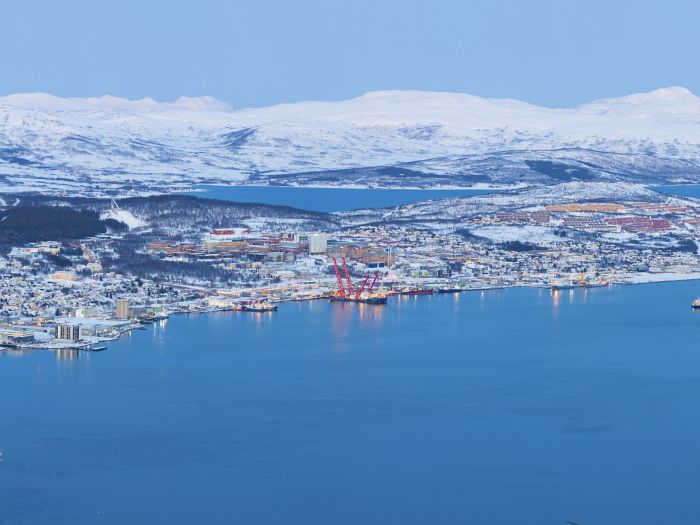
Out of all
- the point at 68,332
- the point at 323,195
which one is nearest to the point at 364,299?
the point at 68,332

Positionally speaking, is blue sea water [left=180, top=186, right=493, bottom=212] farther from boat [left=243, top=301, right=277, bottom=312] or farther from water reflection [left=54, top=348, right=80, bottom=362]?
water reflection [left=54, top=348, right=80, bottom=362]

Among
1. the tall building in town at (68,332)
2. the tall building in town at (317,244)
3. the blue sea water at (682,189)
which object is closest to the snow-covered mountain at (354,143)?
the blue sea water at (682,189)

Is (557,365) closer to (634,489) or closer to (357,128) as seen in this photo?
(634,489)

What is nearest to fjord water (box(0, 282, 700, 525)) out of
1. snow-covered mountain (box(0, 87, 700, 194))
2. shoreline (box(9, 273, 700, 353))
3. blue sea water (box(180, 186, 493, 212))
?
shoreline (box(9, 273, 700, 353))

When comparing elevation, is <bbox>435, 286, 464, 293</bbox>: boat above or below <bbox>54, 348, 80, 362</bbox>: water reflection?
above

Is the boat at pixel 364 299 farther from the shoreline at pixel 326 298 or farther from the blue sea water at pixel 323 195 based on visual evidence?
the blue sea water at pixel 323 195

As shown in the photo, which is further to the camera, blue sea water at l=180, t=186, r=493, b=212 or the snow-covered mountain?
the snow-covered mountain
